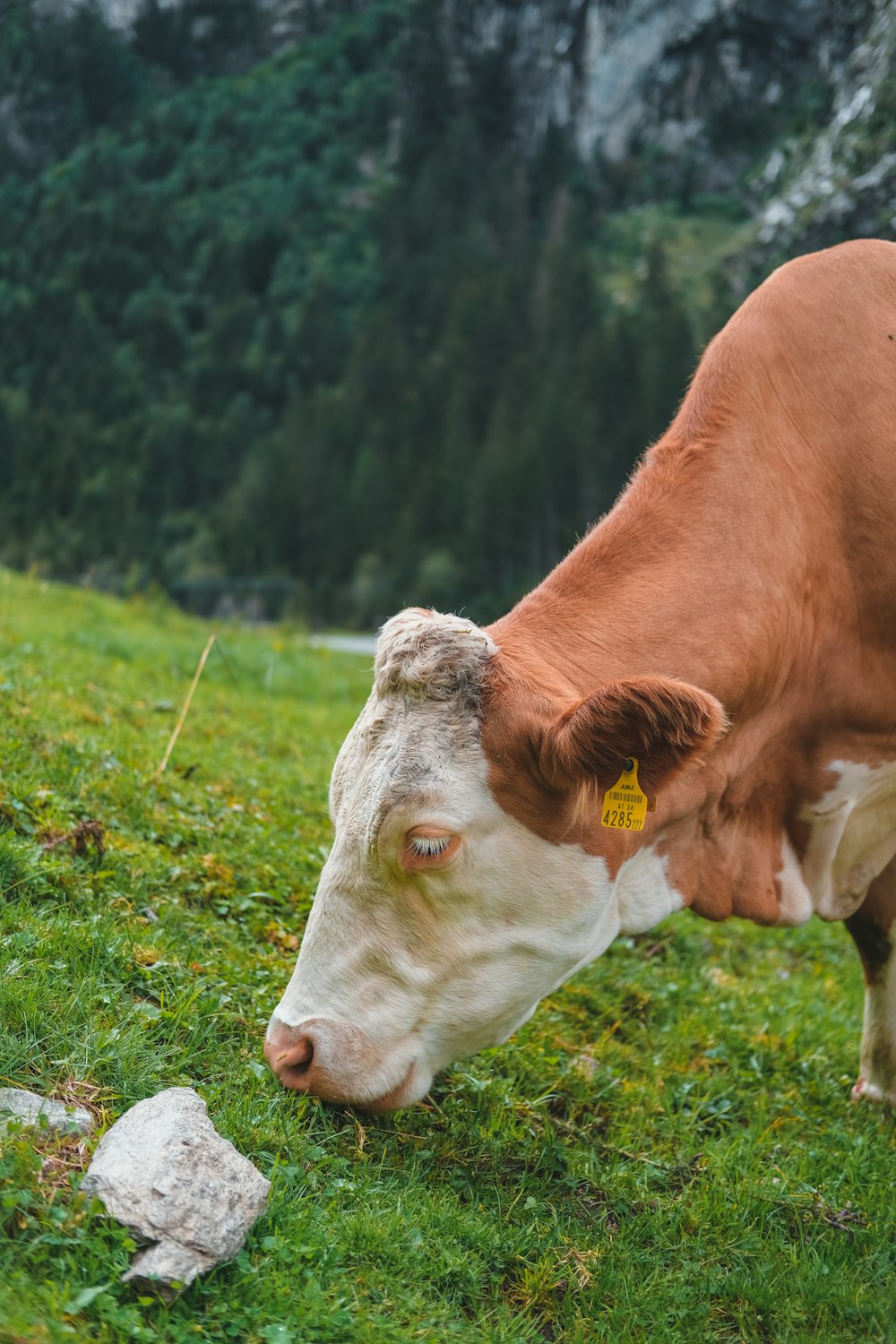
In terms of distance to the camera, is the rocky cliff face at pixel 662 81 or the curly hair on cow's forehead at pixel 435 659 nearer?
the curly hair on cow's forehead at pixel 435 659

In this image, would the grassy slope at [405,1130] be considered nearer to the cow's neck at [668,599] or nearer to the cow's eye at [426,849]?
the cow's eye at [426,849]

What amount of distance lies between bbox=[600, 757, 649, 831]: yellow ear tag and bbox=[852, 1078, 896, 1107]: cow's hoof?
6.34ft

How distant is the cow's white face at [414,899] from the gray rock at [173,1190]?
1.92ft

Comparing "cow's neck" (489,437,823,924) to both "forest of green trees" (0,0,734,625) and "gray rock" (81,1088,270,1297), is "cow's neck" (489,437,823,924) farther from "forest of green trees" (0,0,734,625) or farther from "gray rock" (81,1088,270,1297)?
"forest of green trees" (0,0,734,625)

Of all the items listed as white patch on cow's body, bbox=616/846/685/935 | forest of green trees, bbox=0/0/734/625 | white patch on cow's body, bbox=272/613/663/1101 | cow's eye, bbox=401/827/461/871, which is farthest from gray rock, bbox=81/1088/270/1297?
forest of green trees, bbox=0/0/734/625

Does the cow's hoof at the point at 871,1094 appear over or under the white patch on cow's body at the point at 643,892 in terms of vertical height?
under

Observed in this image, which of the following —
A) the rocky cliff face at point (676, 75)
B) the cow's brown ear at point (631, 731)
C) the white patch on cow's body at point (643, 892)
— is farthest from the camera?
the rocky cliff face at point (676, 75)

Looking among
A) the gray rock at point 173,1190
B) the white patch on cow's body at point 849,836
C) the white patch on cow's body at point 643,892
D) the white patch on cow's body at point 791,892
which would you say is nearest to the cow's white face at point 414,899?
the white patch on cow's body at point 643,892

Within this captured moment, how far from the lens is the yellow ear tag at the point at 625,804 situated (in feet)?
11.1

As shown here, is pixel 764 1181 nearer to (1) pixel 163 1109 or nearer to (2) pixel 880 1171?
(2) pixel 880 1171

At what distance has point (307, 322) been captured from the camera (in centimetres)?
9069

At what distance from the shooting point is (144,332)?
101688 mm

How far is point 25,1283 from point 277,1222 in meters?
0.63

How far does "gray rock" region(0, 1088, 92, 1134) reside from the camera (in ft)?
9.23
